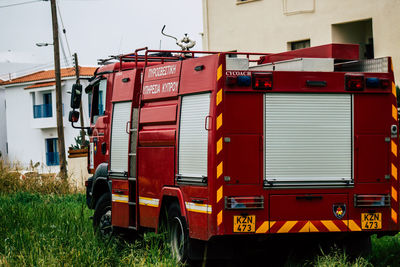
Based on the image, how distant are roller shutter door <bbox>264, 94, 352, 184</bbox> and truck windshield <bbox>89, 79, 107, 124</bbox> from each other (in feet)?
16.0

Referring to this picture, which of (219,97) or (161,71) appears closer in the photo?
(219,97)

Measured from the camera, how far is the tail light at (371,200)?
30.7ft

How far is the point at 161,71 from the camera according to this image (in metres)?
10.8

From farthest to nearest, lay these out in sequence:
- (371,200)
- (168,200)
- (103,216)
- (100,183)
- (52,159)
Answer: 1. (52,159)
2. (100,183)
3. (103,216)
4. (168,200)
5. (371,200)

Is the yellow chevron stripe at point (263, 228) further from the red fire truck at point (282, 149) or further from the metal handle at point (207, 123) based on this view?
the metal handle at point (207, 123)

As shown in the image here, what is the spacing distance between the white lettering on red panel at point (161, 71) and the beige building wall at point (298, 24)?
15084 millimetres

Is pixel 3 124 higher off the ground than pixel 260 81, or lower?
lower

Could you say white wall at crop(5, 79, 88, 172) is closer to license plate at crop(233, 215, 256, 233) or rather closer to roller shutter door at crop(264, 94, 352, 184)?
roller shutter door at crop(264, 94, 352, 184)

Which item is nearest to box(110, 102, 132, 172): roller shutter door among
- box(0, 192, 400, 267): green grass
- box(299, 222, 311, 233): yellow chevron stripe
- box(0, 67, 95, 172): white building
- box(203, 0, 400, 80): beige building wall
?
box(0, 192, 400, 267): green grass

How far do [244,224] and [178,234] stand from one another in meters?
1.44

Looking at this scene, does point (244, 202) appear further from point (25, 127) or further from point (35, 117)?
point (25, 127)

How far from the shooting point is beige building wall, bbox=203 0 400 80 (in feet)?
81.5

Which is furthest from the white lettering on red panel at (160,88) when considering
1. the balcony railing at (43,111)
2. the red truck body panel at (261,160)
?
the balcony railing at (43,111)

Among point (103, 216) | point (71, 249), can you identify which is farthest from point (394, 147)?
point (103, 216)
